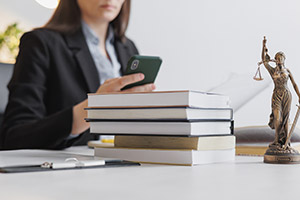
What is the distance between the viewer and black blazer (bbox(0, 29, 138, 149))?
1.44 m

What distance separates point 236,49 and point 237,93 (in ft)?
4.12

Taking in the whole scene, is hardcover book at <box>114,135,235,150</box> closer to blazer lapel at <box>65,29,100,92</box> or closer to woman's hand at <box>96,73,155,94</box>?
woman's hand at <box>96,73,155,94</box>

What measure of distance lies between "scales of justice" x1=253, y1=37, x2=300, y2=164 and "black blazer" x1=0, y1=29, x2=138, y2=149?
2.74ft

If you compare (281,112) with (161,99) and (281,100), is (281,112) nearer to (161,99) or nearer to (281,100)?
(281,100)

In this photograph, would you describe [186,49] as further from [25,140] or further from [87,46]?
[25,140]

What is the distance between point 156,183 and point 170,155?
0.63ft

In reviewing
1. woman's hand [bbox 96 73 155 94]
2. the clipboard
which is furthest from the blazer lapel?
the clipboard

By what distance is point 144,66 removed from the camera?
1006 mm

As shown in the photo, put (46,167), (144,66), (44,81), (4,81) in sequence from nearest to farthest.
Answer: (46,167), (144,66), (44,81), (4,81)

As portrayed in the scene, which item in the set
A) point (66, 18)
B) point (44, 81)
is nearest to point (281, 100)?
point (44, 81)

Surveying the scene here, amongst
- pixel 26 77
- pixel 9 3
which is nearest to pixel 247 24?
pixel 26 77

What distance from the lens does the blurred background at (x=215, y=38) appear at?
205 cm

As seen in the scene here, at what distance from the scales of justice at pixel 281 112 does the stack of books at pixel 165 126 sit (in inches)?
3.8

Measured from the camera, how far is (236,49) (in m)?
2.23
